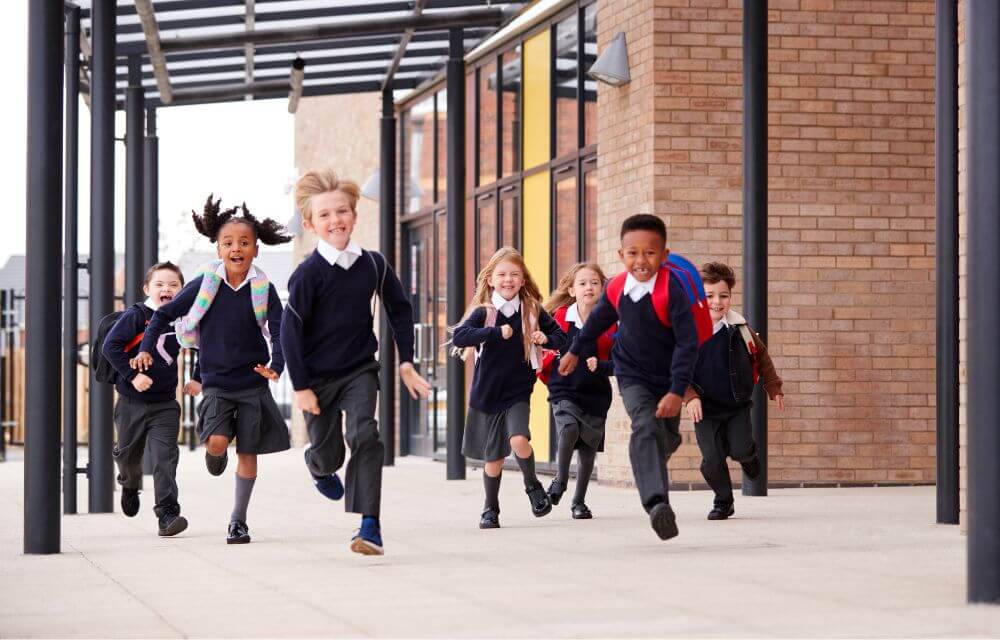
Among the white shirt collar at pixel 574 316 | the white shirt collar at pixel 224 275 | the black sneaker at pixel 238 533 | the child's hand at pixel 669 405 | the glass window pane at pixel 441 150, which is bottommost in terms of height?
the black sneaker at pixel 238 533

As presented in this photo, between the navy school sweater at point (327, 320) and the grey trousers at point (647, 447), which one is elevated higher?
the navy school sweater at point (327, 320)

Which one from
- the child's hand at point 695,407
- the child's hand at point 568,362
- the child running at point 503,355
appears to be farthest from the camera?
the child running at point 503,355

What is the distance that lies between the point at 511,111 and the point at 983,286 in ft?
38.8

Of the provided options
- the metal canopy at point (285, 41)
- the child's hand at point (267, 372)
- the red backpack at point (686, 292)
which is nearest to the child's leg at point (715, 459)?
the red backpack at point (686, 292)

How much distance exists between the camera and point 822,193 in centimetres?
1312

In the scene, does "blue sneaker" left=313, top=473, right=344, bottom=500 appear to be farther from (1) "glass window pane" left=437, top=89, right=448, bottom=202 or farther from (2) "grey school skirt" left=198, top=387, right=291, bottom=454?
(1) "glass window pane" left=437, top=89, right=448, bottom=202

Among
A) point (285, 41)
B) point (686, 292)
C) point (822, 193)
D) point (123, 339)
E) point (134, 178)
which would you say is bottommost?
point (123, 339)

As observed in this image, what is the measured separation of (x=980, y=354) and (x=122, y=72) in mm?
12987

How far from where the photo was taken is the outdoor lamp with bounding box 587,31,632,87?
13297mm

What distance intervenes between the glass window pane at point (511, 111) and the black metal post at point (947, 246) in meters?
7.81

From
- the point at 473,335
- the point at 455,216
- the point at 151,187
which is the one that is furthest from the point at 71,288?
the point at 151,187

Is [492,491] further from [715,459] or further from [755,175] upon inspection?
[755,175]

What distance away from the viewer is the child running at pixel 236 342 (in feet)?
29.3

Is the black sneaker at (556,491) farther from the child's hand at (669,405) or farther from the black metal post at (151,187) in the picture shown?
the black metal post at (151,187)
